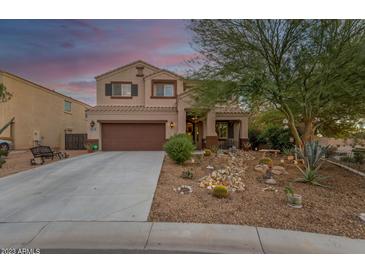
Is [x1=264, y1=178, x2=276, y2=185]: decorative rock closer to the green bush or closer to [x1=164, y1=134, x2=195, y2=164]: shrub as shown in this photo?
[x1=164, y1=134, x2=195, y2=164]: shrub

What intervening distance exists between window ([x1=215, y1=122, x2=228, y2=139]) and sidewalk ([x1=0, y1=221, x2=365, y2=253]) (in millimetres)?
14626

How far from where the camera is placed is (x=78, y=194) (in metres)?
5.30

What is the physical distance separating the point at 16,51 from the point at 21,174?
7.13 metres

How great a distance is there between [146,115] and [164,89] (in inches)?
126

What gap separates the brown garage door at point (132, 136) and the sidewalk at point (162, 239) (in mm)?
11479

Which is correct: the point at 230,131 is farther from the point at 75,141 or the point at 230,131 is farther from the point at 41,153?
the point at 75,141

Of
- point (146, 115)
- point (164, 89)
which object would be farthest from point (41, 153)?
point (164, 89)

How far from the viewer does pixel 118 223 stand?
3785mm

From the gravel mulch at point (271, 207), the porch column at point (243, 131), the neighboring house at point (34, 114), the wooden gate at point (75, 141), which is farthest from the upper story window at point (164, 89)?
the neighboring house at point (34, 114)

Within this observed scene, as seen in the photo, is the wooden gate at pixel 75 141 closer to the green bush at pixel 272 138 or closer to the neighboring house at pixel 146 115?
the neighboring house at pixel 146 115

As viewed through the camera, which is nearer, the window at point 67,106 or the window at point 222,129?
the window at point 222,129

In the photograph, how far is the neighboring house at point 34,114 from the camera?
15453mm

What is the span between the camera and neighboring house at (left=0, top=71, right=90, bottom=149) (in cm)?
1545

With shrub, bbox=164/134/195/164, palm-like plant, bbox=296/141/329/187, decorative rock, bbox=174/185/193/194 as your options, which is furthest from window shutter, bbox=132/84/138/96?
palm-like plant, bbox=296/141/329/187
